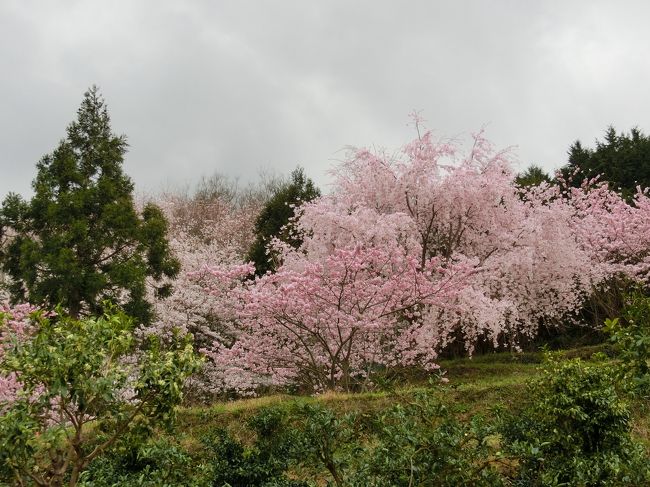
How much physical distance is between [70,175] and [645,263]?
1677 cm

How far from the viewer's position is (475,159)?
51.7 ft

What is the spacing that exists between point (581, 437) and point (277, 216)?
19.4m

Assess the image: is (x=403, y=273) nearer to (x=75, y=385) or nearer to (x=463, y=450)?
(x=463, y=450)

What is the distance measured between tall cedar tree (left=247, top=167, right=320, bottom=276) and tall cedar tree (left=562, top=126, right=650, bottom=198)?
12137mm

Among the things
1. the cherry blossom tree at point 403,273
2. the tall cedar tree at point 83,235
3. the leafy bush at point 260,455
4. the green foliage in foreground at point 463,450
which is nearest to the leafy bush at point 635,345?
the green foliage in foreground at point 463,450

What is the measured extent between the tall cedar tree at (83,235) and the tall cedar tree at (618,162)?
756 inches

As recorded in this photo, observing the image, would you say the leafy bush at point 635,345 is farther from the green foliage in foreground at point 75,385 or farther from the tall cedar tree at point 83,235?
the tall cedar tree at point 83,235

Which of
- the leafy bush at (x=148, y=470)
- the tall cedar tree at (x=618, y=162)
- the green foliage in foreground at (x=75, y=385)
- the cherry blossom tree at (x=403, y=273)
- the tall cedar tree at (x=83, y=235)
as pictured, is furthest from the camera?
the tall cedar tree at (x=618, y=162)

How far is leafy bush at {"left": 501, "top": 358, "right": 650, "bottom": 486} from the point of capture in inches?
171

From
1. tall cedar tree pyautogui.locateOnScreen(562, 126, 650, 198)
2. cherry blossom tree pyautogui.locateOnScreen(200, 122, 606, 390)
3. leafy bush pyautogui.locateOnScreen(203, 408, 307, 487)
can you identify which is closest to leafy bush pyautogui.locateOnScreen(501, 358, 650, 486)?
leafy bush pyautogui.locateOnScreen(203, 408, 307, 487)

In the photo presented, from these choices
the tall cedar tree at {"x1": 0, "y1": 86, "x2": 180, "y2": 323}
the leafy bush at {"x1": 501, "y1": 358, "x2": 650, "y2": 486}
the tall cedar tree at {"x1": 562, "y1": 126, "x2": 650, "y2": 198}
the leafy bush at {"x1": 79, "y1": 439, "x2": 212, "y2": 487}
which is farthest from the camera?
the tall cedar tree at {"x1": 562, "y1": 126, "x2": 650, "y2": 198}

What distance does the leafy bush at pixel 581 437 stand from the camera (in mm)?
4344

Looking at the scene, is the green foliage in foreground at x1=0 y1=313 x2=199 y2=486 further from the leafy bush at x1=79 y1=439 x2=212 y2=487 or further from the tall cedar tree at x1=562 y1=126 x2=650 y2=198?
the tall cedar tree at x1=562 y1=126 x2=650 y2=198

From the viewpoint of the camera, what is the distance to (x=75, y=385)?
374cm
